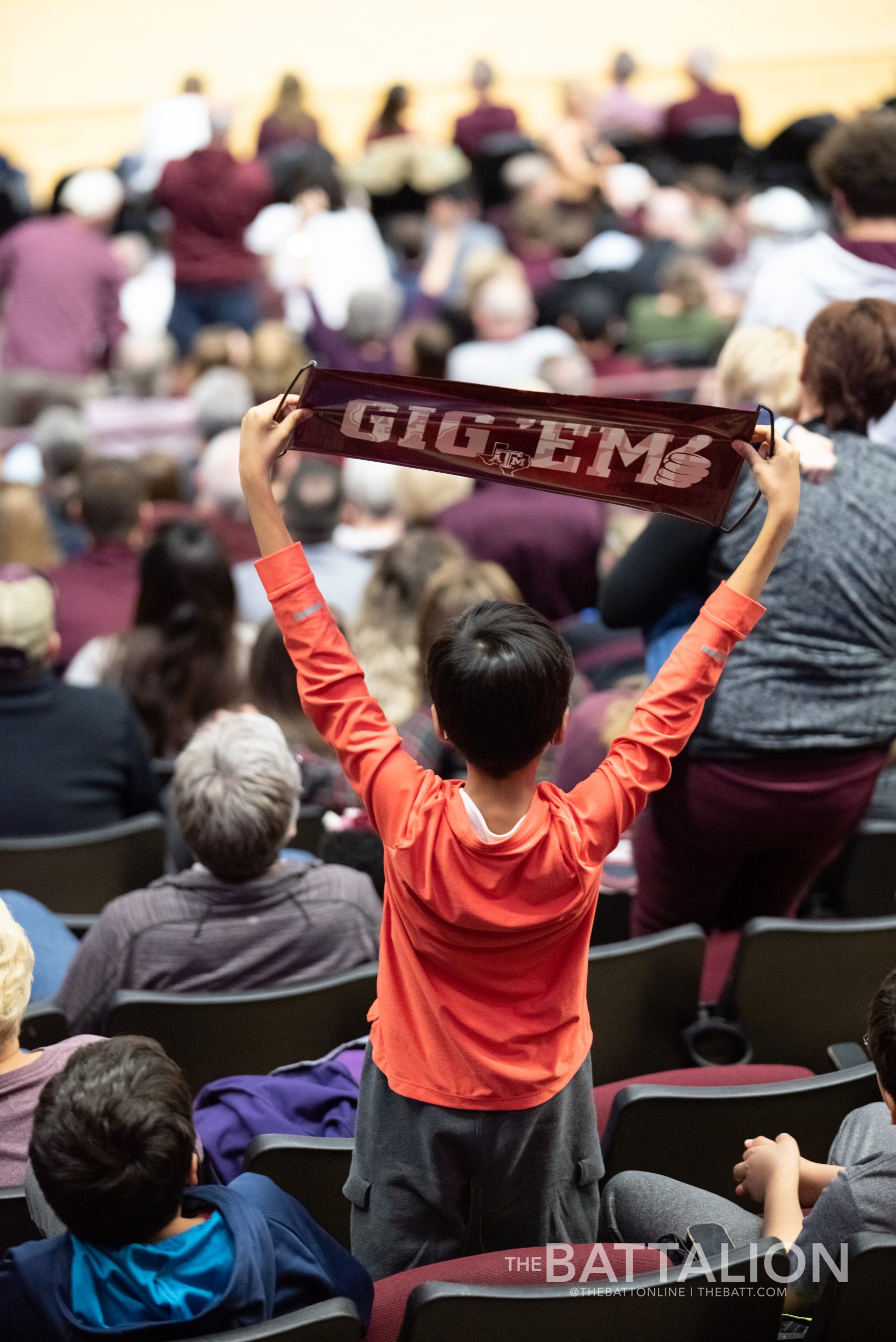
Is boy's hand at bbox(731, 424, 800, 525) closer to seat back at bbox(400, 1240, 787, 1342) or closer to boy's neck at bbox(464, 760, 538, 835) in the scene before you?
boy's neck at bbox(464, 760, 538, 835)

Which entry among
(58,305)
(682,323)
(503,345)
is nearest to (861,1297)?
(503,345)

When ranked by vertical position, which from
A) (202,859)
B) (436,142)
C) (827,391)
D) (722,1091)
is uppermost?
(436,142)

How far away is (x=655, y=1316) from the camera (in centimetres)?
134

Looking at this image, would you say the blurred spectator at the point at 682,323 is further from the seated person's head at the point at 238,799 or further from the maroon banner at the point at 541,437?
the maroon banner at the point at 541,437

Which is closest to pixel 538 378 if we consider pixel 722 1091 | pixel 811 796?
pixel 811 796

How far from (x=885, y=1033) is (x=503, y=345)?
15.5 feet

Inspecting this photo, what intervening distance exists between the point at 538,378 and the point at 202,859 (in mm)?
3571

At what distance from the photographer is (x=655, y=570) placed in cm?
217

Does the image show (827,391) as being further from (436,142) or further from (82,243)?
(436,142)

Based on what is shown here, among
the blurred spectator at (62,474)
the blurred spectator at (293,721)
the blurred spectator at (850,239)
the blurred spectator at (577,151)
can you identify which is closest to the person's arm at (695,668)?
the blurred spectator at (293,721)

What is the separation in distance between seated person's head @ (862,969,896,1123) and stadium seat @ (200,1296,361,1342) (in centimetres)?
60

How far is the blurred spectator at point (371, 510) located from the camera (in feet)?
13.7

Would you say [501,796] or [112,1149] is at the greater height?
[501,796]

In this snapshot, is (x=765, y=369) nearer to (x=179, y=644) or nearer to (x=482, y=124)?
(x=179, y=644)
